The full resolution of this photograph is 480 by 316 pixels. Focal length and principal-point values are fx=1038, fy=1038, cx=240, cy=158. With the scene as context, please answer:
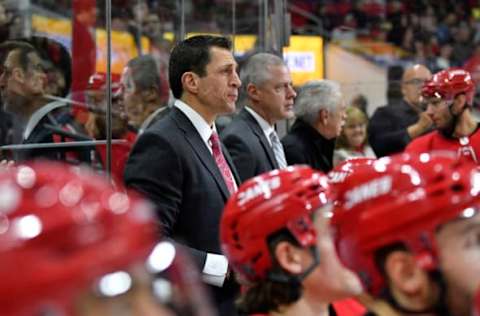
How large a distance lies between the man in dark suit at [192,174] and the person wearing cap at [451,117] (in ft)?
5.44

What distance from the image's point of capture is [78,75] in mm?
4680

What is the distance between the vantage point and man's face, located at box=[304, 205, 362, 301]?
2.23 metres

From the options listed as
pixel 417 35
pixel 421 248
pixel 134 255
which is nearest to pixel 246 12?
Answer: pixel 421 248

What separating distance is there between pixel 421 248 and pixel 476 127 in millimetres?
3424

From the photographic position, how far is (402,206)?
5.91ft

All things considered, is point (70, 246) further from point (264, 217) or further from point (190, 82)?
point (190, 82)

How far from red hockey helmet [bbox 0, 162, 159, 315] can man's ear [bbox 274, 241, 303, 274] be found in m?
0.90

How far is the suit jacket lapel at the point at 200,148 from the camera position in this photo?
3.48m

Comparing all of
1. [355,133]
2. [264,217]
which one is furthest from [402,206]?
[355,133]

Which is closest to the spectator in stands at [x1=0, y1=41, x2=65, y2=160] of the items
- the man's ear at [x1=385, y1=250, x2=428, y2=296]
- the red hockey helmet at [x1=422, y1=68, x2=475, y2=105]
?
the red hockey helmet at [x1=422, y1=68, x2=475, y2=105]

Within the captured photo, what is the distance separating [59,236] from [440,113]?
4207mm

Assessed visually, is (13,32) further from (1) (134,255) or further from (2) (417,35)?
(2) (417,35)

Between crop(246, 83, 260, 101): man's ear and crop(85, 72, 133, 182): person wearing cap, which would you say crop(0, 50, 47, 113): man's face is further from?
crop(246, 83, 260, 101): man's ear

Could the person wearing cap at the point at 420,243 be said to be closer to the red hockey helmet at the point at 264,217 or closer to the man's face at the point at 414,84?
the red hockey helmet at the point at 264,217
